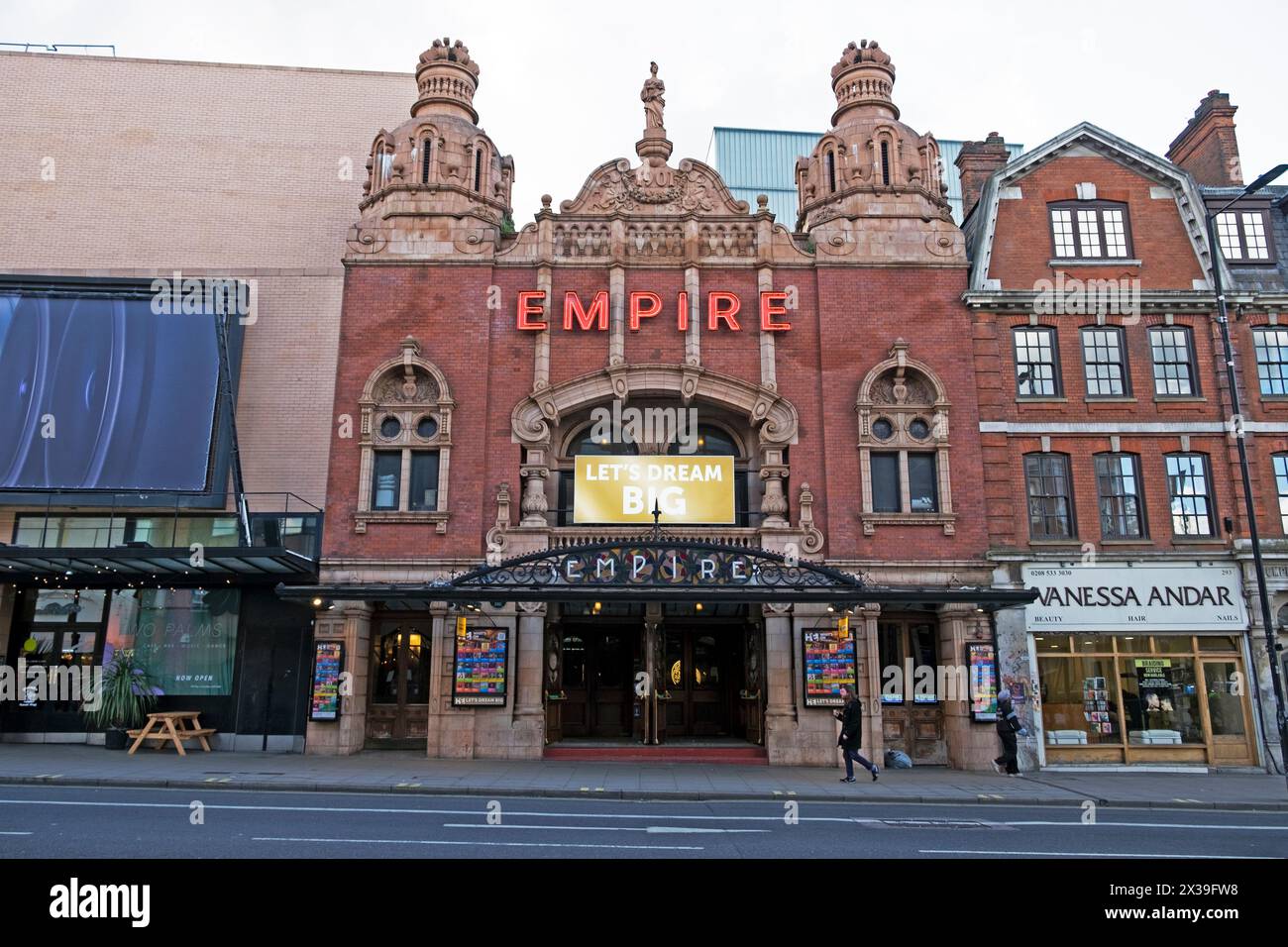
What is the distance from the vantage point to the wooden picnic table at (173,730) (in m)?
21.8

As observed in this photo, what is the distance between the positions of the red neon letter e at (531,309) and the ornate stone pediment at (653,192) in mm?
2713

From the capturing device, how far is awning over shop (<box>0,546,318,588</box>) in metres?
20.8

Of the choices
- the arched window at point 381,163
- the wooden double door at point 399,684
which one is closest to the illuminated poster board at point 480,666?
the wooden double door at point 399,684

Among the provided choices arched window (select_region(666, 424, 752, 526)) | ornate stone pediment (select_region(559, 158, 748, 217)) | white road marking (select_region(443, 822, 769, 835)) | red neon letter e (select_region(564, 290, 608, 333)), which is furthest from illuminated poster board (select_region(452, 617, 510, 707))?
ornate stone pediment (select_region(559, 158, 748, 217))

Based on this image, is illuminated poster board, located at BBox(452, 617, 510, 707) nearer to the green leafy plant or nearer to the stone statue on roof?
the green leafy plant

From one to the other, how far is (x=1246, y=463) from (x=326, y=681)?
2314 cm

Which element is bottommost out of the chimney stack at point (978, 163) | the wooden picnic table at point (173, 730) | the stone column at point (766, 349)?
the wooden picnic table at point (173, 730)

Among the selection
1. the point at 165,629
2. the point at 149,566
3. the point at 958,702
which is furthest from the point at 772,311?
the point at 165,629

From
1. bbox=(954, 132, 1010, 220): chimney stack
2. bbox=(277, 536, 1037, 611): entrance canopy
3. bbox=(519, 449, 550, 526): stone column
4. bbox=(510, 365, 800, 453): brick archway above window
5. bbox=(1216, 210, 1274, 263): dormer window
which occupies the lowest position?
bbox=(277, 536, 1037, 611): entrance canopy

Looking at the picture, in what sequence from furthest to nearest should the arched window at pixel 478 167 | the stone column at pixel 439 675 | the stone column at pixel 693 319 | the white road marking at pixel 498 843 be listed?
the arched window at pixel 478 167 < the stone column at pixel 693 319 < the stone column at pixel 439 675 < the white road marking at pixel 498 843

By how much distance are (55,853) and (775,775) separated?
46.1 ft

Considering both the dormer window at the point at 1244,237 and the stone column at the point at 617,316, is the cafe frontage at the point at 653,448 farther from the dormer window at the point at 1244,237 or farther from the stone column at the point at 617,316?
the dormer window at the point at 1244,237

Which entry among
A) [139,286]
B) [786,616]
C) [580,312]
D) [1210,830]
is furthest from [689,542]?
[139,286]

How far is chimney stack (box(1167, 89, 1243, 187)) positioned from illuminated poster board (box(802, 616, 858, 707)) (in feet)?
61.9
